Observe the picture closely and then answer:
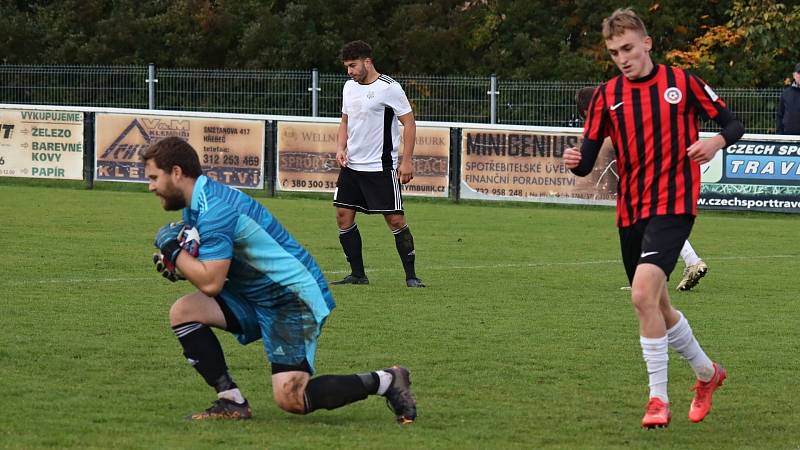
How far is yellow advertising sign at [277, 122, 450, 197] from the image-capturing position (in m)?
21.6

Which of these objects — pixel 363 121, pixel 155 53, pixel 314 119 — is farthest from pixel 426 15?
pixel 363 121

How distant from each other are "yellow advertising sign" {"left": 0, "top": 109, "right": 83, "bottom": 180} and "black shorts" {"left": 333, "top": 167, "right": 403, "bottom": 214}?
37.1 ft

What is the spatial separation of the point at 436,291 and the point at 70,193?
1124 cm

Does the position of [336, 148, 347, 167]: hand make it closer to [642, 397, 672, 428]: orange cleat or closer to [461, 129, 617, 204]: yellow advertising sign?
[642, 397, 672, 428]: orange cleat

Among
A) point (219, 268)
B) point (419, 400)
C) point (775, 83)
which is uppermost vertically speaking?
point (775, 83)

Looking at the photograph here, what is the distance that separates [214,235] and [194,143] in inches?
661

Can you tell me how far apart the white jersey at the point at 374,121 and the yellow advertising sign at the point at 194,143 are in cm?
1001

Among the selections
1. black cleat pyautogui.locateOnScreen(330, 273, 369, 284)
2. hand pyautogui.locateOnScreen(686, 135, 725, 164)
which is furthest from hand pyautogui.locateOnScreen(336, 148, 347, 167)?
hand pyautogui.locateOnScreen(686, 135, 725, 164)

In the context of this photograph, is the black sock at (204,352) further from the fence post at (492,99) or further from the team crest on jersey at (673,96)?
the fence post at (492,99)

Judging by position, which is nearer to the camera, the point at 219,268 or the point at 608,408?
the point at 219,268

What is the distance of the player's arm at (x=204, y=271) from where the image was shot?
602cm

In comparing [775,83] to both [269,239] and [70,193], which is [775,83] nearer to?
[70,193]

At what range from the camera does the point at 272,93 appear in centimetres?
2512

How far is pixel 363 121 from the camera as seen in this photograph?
12.3 m
